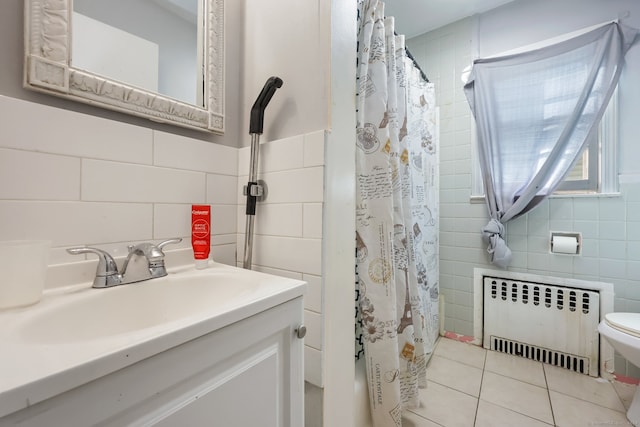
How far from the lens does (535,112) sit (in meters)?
1.58

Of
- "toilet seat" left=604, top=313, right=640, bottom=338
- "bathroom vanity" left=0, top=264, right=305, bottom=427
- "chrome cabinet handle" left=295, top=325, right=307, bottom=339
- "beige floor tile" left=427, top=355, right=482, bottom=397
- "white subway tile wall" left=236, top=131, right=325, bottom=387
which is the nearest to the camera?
"bathroom vanity" left=0, top=264, right=305, bottom=427

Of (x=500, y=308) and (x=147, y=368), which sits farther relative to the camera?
(x=500, y=308)

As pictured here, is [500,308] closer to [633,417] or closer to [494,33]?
[633,417]

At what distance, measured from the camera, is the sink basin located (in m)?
0.47

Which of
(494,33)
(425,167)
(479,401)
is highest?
(494,33)

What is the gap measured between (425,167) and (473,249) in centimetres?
73

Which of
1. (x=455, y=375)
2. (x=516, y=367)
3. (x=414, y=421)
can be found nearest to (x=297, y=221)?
(x=414, y=421)

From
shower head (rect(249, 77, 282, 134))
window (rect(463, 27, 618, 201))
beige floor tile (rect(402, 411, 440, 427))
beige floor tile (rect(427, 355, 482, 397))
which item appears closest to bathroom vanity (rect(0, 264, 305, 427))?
shower head (rect(249, 77, 282, 134))

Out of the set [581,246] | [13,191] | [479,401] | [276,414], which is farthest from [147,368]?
[581,246]

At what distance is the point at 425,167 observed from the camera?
5.18ft

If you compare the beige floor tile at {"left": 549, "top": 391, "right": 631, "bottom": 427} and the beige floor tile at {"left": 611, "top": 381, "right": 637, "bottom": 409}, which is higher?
the beige floor tile at {"left": 611, "top": 381, "right": 637, "bottom": 409}

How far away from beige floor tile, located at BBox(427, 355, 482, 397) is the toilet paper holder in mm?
859

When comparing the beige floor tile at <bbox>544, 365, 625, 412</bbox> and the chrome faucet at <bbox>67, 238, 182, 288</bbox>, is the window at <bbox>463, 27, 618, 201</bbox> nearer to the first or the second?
the beige floor tile at <bbox>544, 365, 625, 412</bbox>

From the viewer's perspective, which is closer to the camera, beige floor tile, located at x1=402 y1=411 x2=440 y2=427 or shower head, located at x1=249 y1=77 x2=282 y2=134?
shower head, located at x1=249 y1=77 x2=282 y2=134
